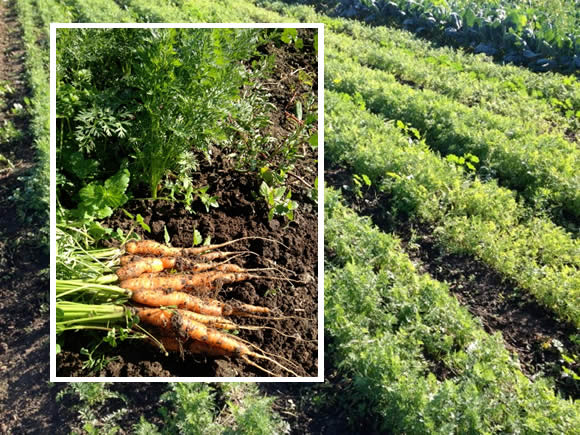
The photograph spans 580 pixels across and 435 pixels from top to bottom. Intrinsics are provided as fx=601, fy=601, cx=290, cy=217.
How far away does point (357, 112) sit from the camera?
8211mm

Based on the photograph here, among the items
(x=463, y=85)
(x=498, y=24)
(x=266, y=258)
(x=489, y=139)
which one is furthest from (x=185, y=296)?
(x=498, y=24)

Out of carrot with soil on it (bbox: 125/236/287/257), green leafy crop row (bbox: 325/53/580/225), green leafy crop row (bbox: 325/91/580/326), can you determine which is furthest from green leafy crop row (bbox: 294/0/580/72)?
carrot with soil on it (bbox: 125/236/287/257)

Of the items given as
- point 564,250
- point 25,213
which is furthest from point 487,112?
point 25,213

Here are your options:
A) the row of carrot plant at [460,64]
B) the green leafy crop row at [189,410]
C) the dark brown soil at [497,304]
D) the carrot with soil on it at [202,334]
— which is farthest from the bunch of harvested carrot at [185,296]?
the row of carrot plant at [460,64]

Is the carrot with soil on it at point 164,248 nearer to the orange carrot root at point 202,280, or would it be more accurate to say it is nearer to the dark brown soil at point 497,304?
the orange carrot root at point 202,280

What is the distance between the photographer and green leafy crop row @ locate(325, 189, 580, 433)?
4113 millimetres

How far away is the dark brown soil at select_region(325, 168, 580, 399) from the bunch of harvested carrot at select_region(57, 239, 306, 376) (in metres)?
1.95

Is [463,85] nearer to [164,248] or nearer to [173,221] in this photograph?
[173,221]

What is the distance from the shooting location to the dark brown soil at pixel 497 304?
16.5ft

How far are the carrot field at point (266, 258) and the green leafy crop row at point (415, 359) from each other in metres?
0.02

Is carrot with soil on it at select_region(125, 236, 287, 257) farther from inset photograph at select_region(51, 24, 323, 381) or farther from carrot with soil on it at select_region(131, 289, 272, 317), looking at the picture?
carrot with soil on it at select_region(131, 289, 272, 317)

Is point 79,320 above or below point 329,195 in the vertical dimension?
above

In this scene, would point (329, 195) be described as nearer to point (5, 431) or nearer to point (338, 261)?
point (338, 261)

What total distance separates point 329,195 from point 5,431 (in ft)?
11.7
